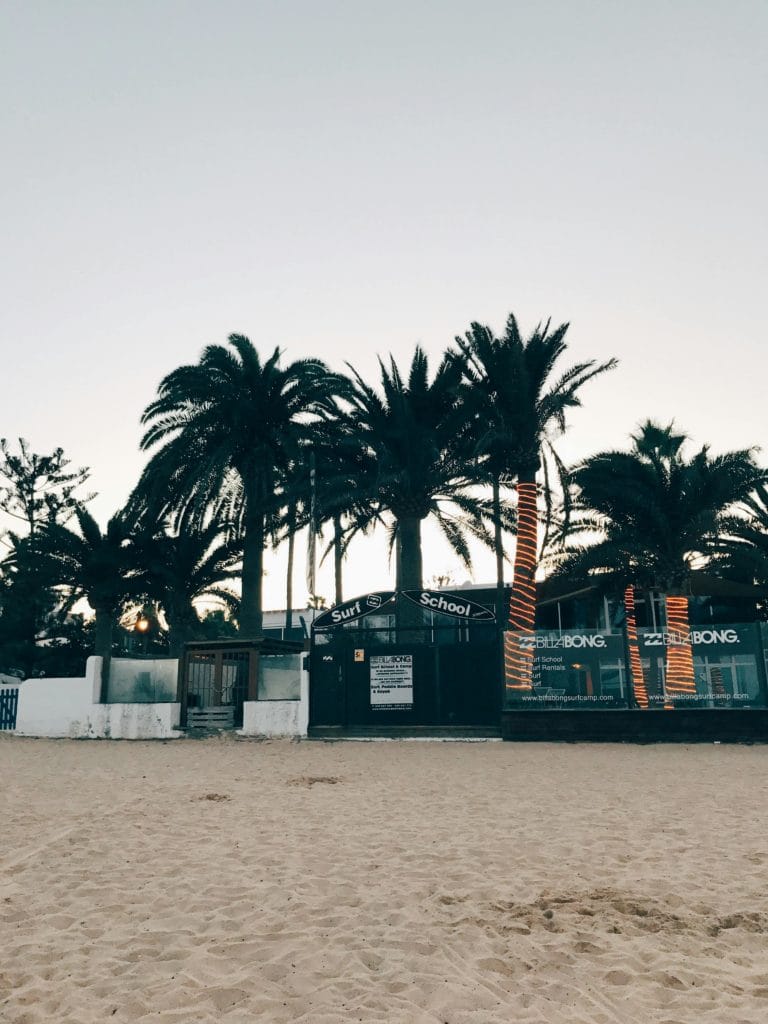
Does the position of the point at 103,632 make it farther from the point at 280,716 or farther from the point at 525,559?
the point at 525,559

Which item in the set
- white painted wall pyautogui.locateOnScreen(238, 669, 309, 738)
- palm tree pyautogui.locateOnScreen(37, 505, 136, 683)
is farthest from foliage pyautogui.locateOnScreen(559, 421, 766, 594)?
palm tree pyautogui.locateOnScreen(37, 505, 136, 683)

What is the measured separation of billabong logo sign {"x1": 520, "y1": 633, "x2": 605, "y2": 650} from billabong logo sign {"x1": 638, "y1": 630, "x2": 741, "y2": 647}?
1008 millimetres

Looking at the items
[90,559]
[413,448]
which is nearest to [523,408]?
[413,448]

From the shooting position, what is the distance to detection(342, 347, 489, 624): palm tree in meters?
27.0

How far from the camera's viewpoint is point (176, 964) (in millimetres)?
4934

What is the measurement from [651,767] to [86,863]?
10383mm

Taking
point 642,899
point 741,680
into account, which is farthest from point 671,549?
point 642,899

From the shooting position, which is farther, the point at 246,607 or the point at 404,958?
the point at 246,607

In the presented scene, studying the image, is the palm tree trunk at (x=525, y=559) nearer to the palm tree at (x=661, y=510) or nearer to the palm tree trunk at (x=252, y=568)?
the palm tree at (x=661, y=510)

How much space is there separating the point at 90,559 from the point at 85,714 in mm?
9664

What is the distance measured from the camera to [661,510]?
82.4 feet

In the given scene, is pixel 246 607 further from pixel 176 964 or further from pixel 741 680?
pixel 176 964

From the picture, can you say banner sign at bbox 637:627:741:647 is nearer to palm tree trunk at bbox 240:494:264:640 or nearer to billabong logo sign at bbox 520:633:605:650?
billabong logo sign at bbox 520:633:605:650

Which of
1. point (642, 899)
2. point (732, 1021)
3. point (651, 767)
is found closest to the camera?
point (732, 1021)
